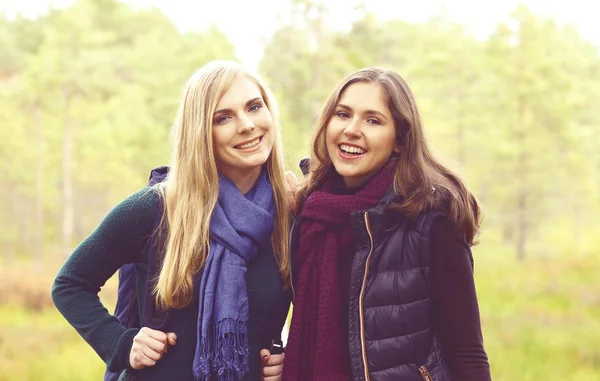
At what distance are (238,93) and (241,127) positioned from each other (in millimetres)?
137

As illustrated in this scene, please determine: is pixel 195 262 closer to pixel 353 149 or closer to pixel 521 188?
pixel 353 149

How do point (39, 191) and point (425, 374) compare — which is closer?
point (425, 374)

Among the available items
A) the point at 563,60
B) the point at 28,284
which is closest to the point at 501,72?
the point at 563,60

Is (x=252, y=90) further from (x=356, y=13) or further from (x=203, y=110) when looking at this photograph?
(x=356, y=13)

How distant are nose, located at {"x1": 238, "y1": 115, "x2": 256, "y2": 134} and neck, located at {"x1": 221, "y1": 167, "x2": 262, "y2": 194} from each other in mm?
201

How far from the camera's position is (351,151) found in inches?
91.1

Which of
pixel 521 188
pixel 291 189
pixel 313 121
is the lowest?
pixel 291 189

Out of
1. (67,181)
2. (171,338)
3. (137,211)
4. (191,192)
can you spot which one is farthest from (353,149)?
(67,181)

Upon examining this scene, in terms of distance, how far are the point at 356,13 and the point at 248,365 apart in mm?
10272

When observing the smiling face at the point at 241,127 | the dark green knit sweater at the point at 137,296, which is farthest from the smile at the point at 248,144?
the dark green knit sweater at the point at 137,296

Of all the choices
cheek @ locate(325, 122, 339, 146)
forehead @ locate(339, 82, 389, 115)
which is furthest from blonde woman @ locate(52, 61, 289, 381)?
forehead @ locate(339, 82, 389, 115)

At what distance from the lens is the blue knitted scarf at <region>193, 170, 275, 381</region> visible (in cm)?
218

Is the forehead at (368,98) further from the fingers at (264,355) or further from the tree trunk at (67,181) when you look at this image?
the tree trunk at (67,181)

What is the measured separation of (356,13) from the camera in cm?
1168
